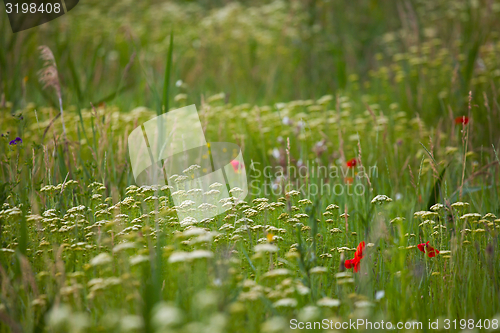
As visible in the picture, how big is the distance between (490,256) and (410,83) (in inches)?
135

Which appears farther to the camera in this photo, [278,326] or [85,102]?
[85,102]

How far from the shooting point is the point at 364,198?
2529 millimetres

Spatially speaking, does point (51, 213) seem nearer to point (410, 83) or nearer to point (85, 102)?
point (85, 102)

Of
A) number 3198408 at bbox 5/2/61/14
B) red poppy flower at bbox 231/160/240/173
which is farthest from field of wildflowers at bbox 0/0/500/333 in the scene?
number 3198408 at bbox 5/2/61/14

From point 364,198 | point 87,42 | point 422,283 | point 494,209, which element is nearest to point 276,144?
point 364,198

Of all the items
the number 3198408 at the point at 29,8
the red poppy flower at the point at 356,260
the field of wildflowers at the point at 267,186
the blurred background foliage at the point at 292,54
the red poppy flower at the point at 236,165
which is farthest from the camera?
the blurred background foliage at the point at 292,54

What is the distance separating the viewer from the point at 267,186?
3.10 meters

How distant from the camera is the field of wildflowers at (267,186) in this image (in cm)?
142

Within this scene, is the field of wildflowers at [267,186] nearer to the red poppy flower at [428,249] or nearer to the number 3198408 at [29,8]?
the red poppy flower at [428,249]

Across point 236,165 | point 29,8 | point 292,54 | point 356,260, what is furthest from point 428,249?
point 292,54

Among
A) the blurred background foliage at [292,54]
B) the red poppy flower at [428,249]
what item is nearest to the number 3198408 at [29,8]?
the blurred background foliage at [292,54]

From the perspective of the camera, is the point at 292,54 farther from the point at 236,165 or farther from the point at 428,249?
the point at 428,249

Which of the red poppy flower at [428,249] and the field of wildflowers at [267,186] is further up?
the field of wildflowers at [267,186]

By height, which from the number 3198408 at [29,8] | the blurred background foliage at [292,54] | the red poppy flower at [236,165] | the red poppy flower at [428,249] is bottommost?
the red poppy flower at [428,249]
